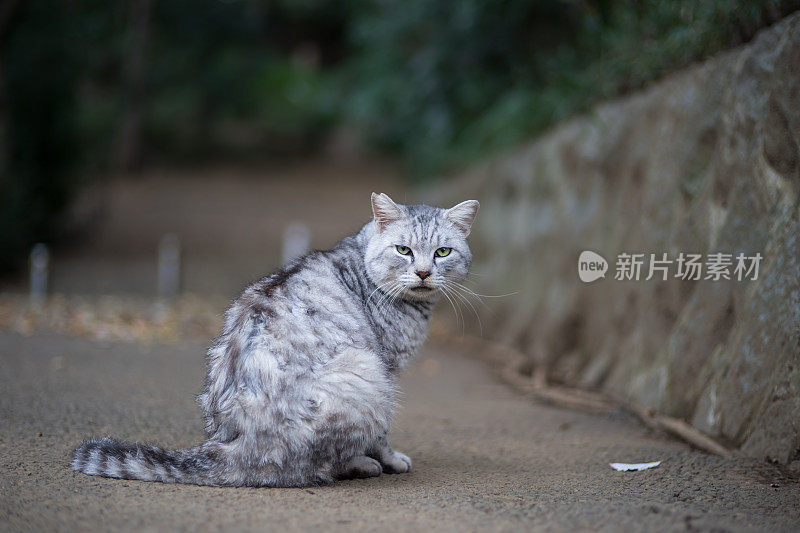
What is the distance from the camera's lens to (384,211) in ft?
13.5

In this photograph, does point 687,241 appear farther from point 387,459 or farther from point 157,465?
point 157,465

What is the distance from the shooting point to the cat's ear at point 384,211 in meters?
4.08

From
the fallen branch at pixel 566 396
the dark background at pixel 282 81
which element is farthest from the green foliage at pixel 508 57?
the fallen branch at pixel 566 396

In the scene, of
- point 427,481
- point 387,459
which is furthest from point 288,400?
point 427,481

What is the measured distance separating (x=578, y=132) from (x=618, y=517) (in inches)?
201

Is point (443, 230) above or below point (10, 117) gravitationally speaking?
below

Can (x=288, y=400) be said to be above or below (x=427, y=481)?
above

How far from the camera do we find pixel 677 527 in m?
2.74

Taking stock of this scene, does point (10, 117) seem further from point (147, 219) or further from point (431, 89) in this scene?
point (431, 89)

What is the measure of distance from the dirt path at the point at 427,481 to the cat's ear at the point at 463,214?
55.5 inches

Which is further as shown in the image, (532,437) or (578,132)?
(578,132)

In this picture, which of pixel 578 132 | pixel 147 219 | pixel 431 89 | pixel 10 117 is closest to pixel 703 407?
pixel 578 132

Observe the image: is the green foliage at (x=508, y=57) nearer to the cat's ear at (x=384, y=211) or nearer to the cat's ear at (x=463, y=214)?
the cat's ear at (x=463, y=214)

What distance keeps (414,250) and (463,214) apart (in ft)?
1.66
